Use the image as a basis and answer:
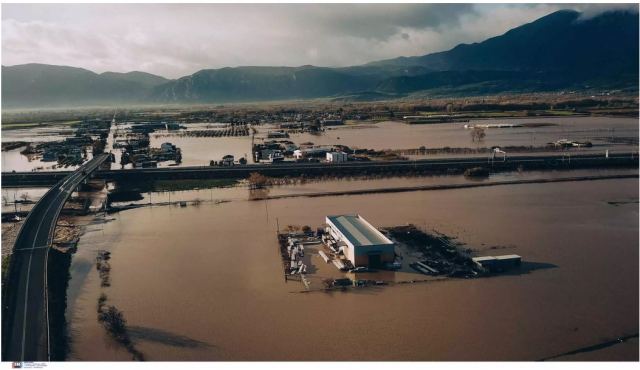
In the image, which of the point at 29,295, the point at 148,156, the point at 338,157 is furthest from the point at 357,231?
the point at 148,156

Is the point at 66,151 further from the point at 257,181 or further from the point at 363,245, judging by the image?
the point at 363,245

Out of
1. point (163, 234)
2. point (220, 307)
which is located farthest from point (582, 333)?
point (163, 234)

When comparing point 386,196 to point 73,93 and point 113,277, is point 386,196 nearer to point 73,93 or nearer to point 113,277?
point 113,277

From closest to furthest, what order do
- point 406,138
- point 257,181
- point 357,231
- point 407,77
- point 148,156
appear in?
1. point 357,231
2. point 257,181
3. point 148,156
4. point 406,138
5. point 407,77

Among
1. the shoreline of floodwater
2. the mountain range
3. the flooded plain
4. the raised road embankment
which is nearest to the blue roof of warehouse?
the shoreline of floodwater

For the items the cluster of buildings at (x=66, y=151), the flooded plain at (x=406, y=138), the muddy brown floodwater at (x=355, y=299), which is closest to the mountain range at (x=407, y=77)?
the flooded plain at (x=406, y=138)

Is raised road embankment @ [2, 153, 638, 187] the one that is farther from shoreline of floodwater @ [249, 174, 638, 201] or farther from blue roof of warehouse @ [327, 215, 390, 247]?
blue roof of warehouse @ [327, 215, 390, 247]
